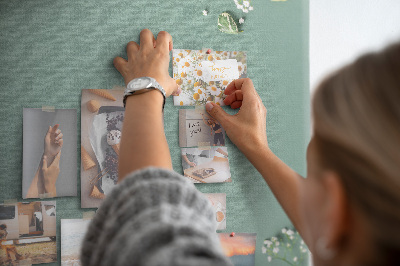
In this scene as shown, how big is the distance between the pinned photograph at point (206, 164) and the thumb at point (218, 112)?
76mm

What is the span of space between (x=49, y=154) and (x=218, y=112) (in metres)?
0.42

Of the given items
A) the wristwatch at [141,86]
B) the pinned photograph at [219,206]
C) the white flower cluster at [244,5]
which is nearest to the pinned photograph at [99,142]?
the wristwatch at [141,86]

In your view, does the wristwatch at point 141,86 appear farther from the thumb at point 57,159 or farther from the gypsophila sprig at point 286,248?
the gypsophila sprig at point 286,248

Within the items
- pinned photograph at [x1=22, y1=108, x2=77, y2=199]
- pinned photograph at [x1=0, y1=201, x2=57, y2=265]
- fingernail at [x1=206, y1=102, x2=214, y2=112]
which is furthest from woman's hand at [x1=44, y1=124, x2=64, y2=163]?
fingernail at [x1=206, y1=102, x2=214, y2=112]

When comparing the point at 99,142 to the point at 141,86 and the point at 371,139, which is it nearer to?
the point at 141,86

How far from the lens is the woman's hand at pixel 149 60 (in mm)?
805

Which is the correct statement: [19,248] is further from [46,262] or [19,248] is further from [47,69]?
[47,69]

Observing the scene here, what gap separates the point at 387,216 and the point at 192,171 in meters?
0.60

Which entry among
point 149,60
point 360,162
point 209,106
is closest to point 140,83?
point 149,60

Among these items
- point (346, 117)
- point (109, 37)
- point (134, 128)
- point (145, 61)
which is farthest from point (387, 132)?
point (109, 37)

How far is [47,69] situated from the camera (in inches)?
32.6

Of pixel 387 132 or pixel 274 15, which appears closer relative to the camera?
pixel 387 132

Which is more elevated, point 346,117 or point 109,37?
point 109,37

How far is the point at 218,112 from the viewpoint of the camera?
0.90m
